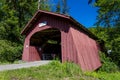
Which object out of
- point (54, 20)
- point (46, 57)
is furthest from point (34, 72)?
point (46, 57)

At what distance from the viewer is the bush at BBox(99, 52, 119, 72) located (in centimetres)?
1732

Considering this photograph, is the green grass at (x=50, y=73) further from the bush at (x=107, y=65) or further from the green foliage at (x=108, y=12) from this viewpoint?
the green foliage at (x=108, y=12)

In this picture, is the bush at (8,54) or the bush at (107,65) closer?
the bush at (107,65)

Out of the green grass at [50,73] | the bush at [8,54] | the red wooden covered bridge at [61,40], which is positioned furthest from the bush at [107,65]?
the bush at [8,54]

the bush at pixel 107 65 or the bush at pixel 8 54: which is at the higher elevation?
the bush at pixel 8 54

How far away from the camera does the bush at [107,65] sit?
17317mm

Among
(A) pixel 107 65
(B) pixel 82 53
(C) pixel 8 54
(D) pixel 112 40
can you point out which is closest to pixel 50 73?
(B) pixel 82 53

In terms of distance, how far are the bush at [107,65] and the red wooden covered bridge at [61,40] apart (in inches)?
23.2

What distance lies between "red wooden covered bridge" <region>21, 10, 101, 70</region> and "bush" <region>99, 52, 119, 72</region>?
59cm

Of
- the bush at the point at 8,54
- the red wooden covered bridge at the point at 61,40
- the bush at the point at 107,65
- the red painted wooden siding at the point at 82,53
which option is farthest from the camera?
the bush at the point at 8,54

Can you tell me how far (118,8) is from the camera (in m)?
19.1

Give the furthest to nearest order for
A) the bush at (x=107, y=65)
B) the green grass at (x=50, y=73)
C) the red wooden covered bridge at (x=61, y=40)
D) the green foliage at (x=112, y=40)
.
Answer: the green foliage at (x=112, y=40) < the bush at (x=107, y=65) < the red wooden covered bridge at (x=61, y=40) < the green grass at (x=50, y=73)

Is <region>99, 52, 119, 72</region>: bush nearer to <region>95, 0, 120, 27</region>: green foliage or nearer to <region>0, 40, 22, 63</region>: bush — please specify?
<region>95, 0, 120, 27</region>: green foliage

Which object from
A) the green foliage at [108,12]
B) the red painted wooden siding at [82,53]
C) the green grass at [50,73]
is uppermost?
the green foliage at [108,12]
